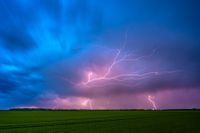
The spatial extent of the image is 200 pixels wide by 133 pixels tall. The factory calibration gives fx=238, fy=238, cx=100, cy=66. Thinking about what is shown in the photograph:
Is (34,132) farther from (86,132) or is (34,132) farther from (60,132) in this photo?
(86,132)

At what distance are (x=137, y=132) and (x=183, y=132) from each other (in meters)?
3.77

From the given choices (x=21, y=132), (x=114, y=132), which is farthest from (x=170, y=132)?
(x=21, y=132)

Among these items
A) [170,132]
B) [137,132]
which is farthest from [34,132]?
[170,132]

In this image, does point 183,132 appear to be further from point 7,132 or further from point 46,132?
point 7,132

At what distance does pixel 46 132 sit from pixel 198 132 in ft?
42.5

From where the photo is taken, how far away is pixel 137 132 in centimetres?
1983

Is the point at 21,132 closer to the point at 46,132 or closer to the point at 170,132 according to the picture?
the point at 46,132

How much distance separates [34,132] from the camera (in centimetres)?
2172

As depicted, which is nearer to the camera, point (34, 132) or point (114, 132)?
point (114, 132)

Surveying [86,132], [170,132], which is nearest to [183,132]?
[170,132]

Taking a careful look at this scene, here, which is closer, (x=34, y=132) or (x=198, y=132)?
(x=198, y=132)

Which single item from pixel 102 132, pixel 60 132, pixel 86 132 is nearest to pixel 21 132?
pixel 60 132

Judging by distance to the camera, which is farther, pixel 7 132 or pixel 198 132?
pixel 7 132

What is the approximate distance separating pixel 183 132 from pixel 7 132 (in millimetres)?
15629
